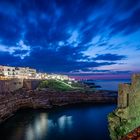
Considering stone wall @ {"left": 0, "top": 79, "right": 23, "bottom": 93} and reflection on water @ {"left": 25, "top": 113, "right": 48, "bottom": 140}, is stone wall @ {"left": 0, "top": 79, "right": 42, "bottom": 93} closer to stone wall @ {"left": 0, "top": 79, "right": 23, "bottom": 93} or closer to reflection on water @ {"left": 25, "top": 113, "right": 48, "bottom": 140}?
stone wall @ {"left": 0, "top": 79, "right": 23, "bottom": 93}

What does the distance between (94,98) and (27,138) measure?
57.6 m

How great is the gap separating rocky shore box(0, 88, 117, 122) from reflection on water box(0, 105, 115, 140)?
330 cm

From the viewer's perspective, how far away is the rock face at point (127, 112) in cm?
2214

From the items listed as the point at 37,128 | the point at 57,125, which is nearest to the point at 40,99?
the point at 57,125

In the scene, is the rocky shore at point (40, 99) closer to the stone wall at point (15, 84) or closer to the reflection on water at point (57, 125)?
the reflection on water at point (57, 125)

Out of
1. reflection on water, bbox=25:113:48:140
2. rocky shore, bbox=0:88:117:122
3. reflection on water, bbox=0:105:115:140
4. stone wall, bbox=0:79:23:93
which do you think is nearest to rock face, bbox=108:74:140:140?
reflection on water, bbox=0:105:115:140

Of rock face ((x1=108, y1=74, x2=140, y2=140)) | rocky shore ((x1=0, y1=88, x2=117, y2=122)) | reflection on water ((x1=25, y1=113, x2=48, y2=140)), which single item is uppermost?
rock face ((x1=108, y1=74, x2=140, y2=140))

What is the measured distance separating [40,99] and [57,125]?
102ft

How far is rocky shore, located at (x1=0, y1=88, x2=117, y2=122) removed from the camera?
72438 millimetres

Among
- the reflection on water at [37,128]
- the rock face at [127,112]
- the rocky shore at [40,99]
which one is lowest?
the reflection on water at [37,128]

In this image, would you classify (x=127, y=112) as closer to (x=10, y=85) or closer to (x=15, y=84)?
(x=10, y=85)

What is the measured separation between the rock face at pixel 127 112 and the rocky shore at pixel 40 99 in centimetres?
4348

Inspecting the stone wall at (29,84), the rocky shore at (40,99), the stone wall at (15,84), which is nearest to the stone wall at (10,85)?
the stone wall at (15,84)

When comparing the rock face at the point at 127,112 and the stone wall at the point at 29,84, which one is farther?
the stone wall at the point at 29,84
